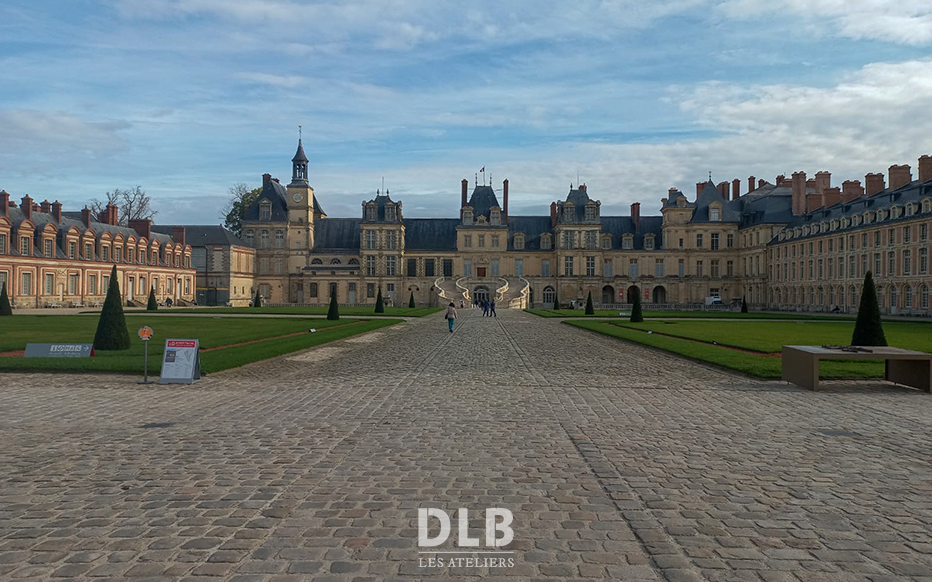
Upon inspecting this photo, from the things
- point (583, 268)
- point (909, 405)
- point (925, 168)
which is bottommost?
point (909, 405)

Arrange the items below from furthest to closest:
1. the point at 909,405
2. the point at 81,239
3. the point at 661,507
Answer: the point at 81,239
the point at 909,405
the point at 661,507

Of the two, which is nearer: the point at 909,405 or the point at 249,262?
the point at 909,405

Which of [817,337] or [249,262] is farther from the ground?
[249,262]

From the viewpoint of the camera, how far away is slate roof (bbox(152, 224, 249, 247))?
7515 centimetres

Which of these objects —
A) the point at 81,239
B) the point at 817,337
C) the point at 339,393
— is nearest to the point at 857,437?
the point at 339,393

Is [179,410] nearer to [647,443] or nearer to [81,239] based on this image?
[647,443]

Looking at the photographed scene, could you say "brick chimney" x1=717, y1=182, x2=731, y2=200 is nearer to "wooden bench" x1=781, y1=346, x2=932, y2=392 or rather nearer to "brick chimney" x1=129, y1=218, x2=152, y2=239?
"brick chimney" x1=129, y1=218, x2=152, y2=239

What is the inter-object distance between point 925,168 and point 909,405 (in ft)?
166

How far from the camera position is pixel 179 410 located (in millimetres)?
10094

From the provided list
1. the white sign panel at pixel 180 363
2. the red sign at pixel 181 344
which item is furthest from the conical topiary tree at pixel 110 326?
the white sign panel at pixel 180 363

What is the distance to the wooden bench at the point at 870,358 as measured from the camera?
497 inches

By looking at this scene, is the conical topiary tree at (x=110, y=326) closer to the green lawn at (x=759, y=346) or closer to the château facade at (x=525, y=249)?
the green lawn at (x=759, y=346)

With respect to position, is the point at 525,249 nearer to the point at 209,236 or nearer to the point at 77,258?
the point at 209,236

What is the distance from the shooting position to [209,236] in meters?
76.2
